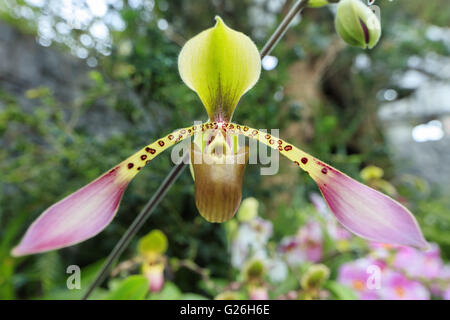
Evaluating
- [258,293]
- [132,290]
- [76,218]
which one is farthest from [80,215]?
[258,293]

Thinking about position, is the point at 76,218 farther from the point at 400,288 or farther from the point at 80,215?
the point at 400,288

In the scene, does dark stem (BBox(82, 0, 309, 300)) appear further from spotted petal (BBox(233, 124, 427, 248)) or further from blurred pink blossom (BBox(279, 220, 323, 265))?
blurred pink blossom (BBox(279, 220, 323, 265))

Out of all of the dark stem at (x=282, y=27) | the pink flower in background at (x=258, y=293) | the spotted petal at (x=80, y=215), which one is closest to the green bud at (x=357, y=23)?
the dark stem at (x=282, y=27)

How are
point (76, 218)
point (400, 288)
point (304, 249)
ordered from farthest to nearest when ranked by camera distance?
1. point (304, 249)
2. point (400, 288)
3. point (76, 218)

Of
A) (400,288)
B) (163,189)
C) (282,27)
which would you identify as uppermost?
(282,27)

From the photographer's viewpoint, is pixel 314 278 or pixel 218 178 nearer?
pixel 218 178
